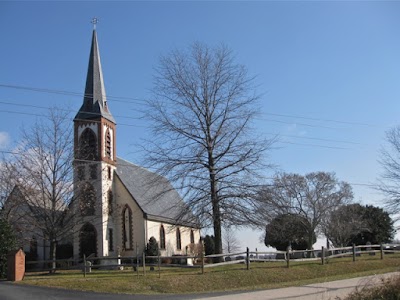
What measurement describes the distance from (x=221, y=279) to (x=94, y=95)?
88.9 ft

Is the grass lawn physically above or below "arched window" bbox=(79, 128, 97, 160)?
below

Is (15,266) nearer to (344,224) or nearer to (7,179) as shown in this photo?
(7,179)

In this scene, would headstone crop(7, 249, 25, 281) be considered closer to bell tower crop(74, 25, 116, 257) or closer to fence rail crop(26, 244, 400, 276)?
fence rail crop(26, 244, 400, 276)

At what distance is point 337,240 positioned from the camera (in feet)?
175

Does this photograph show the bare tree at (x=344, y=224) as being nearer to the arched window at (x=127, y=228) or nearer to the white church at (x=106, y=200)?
the white church at (x=106, y=200)

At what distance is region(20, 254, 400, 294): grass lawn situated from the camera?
18375 mm

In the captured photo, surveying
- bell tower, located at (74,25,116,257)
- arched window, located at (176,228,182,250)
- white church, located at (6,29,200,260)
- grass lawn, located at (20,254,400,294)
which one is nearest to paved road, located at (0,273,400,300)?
grass lawn, located at (20,254,400,294)

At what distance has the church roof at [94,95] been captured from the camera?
42.4 m

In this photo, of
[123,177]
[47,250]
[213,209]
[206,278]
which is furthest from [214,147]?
[47,250]

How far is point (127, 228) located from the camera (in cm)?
4197

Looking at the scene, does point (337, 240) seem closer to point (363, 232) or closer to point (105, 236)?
point (363, 232)

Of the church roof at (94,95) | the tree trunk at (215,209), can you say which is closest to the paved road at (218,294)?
the tree trunk at (215,209)

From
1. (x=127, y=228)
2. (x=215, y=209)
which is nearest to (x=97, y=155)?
(x=127, y=228)

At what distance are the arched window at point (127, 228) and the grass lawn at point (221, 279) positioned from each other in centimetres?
1668
